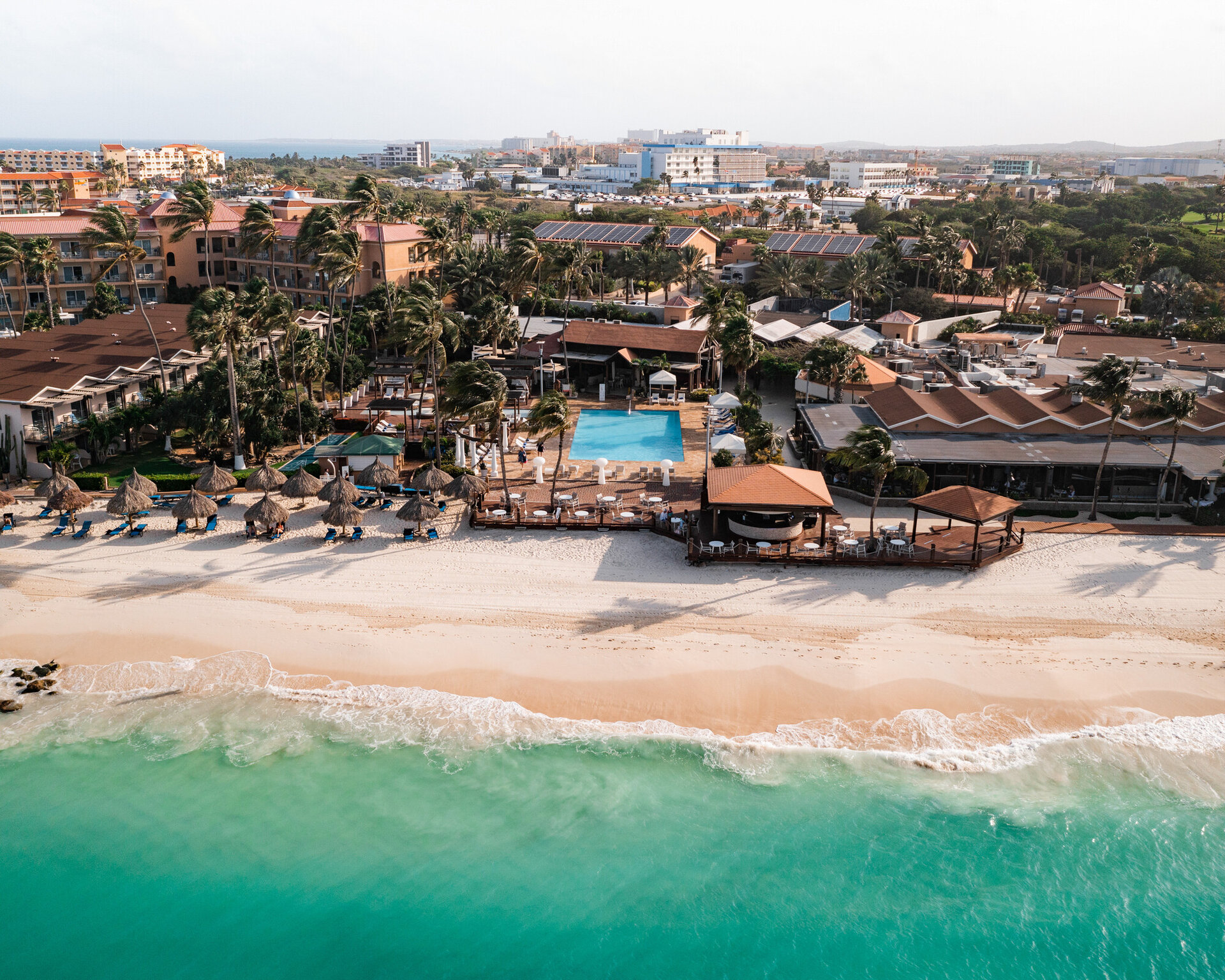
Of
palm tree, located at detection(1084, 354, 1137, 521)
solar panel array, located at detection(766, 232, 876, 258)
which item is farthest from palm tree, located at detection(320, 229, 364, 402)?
solar panel array, located at detection(766, 232, 876, 258)

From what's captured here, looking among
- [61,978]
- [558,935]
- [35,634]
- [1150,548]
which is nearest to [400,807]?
[558,935]

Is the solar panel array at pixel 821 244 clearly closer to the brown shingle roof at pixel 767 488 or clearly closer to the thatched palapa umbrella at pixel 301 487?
the brown shingle roof at pixel 767 488

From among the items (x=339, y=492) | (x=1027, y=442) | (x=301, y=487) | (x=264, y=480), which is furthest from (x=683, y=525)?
(x=264, y=480)

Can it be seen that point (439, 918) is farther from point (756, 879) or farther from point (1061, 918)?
point (1061, 918)

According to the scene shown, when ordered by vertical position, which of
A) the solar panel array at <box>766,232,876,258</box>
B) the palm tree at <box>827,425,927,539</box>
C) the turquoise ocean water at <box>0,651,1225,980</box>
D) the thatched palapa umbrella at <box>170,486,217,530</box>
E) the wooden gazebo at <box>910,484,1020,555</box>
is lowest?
the turquoise ocean water at <box>0,651,1225,980</box>

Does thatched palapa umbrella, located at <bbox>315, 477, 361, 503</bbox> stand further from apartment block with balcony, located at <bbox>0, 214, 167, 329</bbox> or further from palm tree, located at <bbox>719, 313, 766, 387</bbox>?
apartment block with balcony, located at <bbox>0, 214, 167, 329</bbox>

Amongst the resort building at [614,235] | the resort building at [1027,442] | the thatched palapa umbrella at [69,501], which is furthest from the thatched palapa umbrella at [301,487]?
the resort building at [614,235]
